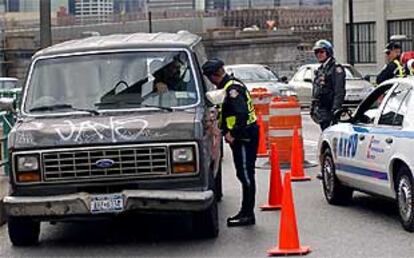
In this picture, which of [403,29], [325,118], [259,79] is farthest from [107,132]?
[403,29]

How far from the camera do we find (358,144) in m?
12.1

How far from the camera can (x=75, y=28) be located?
55.5 m

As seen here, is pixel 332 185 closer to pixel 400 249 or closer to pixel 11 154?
pixel 400 249

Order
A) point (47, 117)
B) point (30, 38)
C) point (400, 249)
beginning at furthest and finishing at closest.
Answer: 1. point (30, 38)
2. point (47, 117)
3. point (400, 249)

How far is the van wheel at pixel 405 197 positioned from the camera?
1073 cm

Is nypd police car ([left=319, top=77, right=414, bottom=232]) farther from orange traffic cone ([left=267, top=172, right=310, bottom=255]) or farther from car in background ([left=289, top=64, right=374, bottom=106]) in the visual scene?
car in background ([left=289, top=64, right=374, bottom=106])

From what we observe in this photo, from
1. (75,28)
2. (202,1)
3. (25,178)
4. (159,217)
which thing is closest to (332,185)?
(159,217)

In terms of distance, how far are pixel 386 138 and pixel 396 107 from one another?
453 millimetres

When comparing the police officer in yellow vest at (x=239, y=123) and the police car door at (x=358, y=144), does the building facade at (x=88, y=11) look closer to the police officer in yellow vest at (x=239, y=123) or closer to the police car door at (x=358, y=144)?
the police car door at (x=358, y=144)

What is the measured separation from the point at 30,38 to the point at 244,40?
11429mm

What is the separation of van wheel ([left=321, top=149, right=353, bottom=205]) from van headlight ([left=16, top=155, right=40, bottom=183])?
4.03 meters

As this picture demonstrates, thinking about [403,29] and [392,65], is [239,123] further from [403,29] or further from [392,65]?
[403,29]

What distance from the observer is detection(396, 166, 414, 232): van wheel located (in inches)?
422

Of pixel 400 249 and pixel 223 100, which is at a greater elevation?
pixel 223 100
